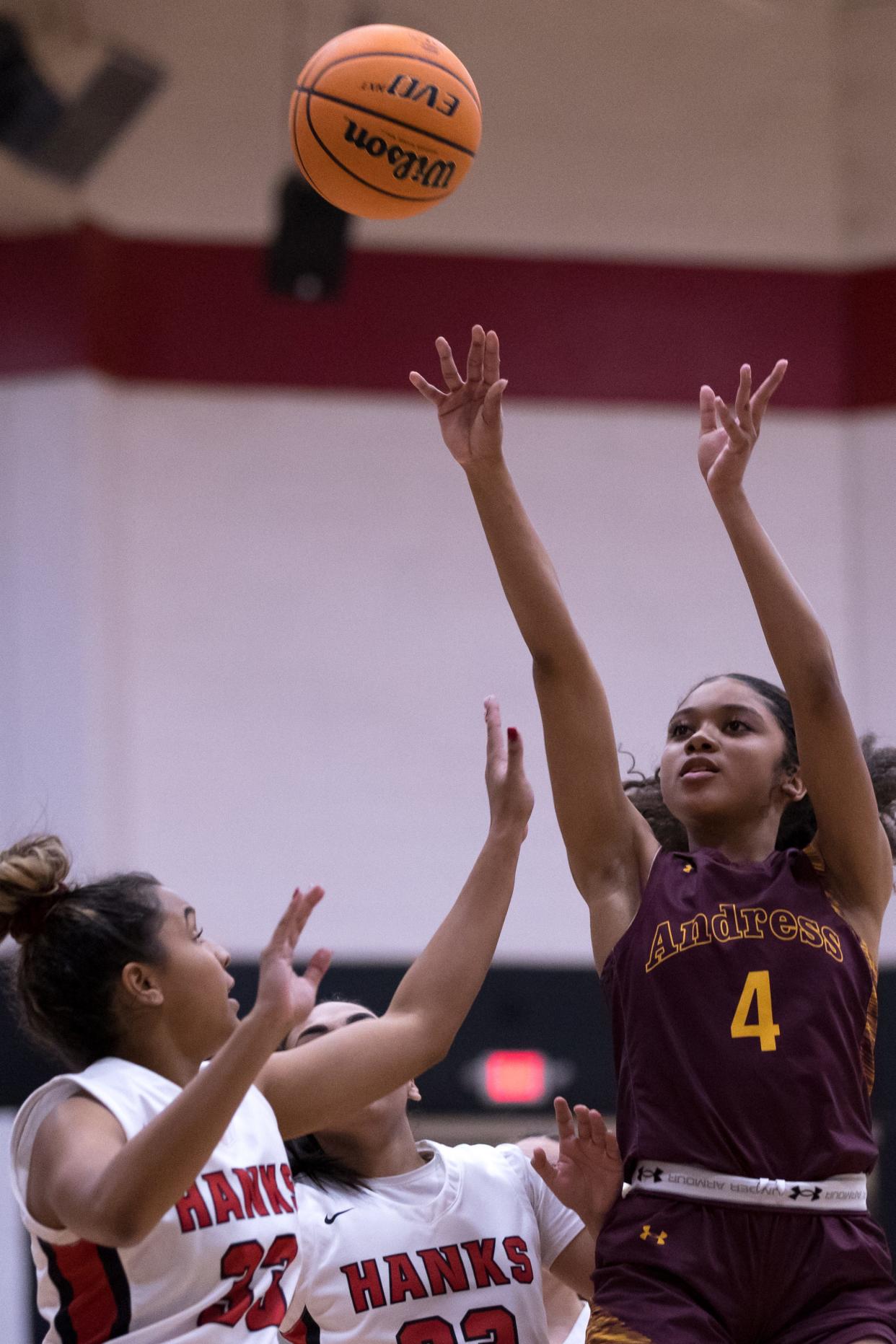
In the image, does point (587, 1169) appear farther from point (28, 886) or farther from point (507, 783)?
point (28, 886)

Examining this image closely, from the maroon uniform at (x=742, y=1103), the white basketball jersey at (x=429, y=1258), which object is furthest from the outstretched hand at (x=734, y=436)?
the white basketball jersey at (x=429, y=1258)

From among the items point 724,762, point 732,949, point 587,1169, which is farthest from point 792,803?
point 587,1169

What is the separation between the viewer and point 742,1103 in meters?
2.82

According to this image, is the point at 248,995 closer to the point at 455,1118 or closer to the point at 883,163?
the point at 455,1118

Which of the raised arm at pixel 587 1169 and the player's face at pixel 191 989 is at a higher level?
the player's face at pixel 191 989

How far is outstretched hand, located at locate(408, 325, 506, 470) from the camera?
322 cm

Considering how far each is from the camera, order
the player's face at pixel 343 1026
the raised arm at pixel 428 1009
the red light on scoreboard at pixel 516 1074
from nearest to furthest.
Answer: the raised arm at pixel 428 1009 → the player's face at pixel 343 1026 → the red light on scoreboard at pixel 516 1074

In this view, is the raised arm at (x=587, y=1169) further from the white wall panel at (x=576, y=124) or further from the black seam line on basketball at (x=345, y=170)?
the white wall panel at (x=576, y=124)

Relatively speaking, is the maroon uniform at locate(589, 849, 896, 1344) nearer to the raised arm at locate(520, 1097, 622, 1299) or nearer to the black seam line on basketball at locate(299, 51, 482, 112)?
the raised arm at locate(520, 1097, 622, 1299)

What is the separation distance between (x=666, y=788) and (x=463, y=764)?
174 inches

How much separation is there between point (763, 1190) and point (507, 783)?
89 cm

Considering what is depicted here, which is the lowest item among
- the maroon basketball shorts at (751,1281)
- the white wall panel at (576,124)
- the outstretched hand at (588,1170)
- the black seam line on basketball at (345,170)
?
the maroon basketball shorts at (751,1281)

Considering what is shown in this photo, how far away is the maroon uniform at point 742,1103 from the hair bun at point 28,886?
0.98 metres

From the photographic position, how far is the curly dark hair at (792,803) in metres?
3.29
